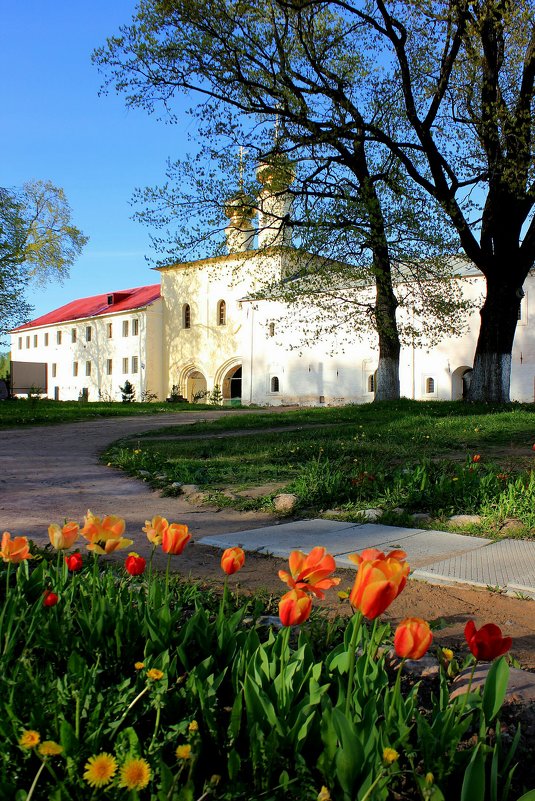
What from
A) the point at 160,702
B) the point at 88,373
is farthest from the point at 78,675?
the point at 88,373

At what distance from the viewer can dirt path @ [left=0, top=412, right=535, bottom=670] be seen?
9.84 ft

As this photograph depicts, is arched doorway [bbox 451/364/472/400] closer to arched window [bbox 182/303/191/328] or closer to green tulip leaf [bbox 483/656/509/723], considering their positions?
arched window [bbox 182/303/191/328]

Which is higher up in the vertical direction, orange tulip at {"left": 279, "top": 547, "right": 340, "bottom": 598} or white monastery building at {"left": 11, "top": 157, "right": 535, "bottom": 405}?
white monastery building at {"left": 11, "top": 157, "right": 535, "bottom": 405}

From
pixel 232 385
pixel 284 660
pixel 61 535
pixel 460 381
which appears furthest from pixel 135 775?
pixel 232 385

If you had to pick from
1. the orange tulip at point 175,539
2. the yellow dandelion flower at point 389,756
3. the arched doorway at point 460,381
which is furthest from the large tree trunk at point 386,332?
the yellow dandelion flower at point 389,756

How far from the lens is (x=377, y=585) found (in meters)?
1.45

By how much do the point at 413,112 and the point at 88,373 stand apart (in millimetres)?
43362

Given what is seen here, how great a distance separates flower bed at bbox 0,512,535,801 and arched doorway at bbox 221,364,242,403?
141ft

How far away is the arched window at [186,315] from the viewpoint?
4825 cm

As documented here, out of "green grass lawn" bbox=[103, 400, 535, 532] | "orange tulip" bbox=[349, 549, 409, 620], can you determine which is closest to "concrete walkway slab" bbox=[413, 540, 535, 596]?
"green grass lawn" bbox=[103, 400, 535, 532]

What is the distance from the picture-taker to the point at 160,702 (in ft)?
5.52

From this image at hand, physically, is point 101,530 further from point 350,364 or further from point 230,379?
point 230,379

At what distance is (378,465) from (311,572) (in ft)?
16.6

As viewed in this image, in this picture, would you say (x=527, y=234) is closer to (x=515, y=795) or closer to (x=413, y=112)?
(x=413, y=112)
